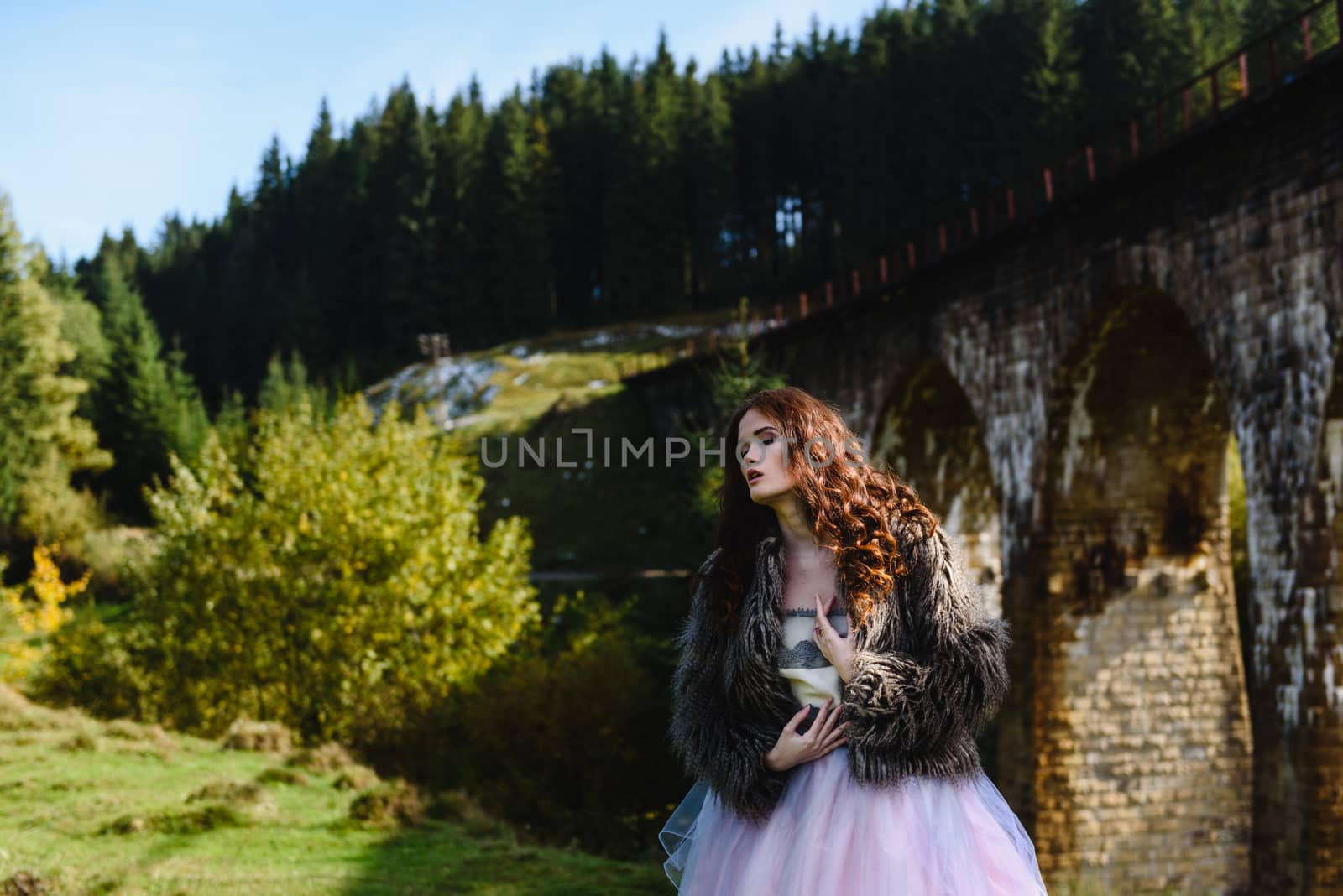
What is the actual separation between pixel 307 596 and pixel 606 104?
6479cm

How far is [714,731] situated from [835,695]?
344 mm

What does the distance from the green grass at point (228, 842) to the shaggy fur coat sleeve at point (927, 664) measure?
4689 millimetres

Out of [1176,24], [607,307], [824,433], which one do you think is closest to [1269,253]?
[824,433]

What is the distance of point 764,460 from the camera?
304cm

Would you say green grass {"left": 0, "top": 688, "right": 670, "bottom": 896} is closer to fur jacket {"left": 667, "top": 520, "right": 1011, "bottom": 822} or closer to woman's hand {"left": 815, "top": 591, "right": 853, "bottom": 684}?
fur jacket {"left": 667, "top": 520, "right": 1011, "bottom": 822}

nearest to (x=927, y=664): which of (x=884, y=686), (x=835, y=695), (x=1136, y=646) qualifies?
(x=884, y=686)

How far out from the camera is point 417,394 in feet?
175

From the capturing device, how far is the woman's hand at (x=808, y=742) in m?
2.87

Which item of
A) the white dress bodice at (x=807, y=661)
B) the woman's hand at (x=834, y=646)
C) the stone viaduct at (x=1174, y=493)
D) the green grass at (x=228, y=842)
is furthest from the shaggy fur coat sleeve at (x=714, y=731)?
the stone viaduct at (x=1174, y=493)

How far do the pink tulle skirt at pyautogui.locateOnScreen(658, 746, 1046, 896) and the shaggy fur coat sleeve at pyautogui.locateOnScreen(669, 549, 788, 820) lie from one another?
0.05 meters

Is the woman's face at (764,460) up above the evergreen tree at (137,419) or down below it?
below

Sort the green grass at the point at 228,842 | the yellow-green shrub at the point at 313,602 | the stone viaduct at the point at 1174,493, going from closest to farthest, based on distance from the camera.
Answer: the green grass at the point at 228,842 → the stone viaduct at the point at 1174,493 → the yellow-green shrub at the point at 313,602

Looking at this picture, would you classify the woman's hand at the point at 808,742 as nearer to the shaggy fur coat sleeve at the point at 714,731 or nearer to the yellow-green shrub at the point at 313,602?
the shaggy fur coat sleeve at the point at 714,731

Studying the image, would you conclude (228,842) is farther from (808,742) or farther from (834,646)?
(834,646)
